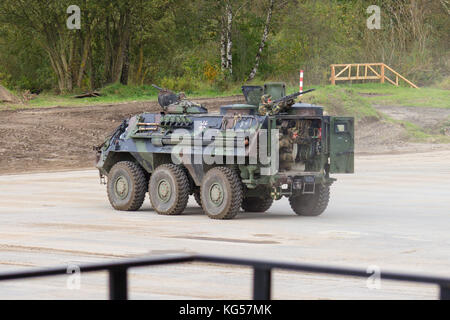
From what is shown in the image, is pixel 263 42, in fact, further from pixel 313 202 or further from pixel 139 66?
pixel 313 202

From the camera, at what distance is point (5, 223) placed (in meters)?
16.2

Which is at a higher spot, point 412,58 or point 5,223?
point 412,58

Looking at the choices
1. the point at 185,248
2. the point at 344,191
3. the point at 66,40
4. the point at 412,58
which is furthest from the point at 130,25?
the point at 185,248

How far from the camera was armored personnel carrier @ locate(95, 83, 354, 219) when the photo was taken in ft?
54.5

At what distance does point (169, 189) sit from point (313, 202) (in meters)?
2.41

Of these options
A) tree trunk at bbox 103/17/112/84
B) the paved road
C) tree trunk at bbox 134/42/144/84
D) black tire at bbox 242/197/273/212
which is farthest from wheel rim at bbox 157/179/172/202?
tree trunk at bbox 134/42/144/84

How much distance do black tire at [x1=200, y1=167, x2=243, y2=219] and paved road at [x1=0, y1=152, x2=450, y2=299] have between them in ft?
0.81

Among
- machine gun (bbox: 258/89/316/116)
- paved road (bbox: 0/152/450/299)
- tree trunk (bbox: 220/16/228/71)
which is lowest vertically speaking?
paved road (bbox: 0/152/450/299)

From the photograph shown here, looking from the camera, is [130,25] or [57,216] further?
[130,25]

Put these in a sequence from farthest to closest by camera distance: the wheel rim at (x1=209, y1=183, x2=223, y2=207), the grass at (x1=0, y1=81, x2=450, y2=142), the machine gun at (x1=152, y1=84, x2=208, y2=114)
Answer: the grass at (x1=0, y1=81, x2=450, y2=142)
the machine gun at (x1=152, y1=84, x2=208, y2=114)
the wheel rim at (x1=209, y1=183, x2=223, y2=207)

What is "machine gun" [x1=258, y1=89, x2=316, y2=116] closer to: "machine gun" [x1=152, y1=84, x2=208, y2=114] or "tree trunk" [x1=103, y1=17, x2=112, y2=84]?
"machine gun" [x1=152, y1=84, x2=208, y2=114]

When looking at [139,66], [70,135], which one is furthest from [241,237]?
[139,66]
